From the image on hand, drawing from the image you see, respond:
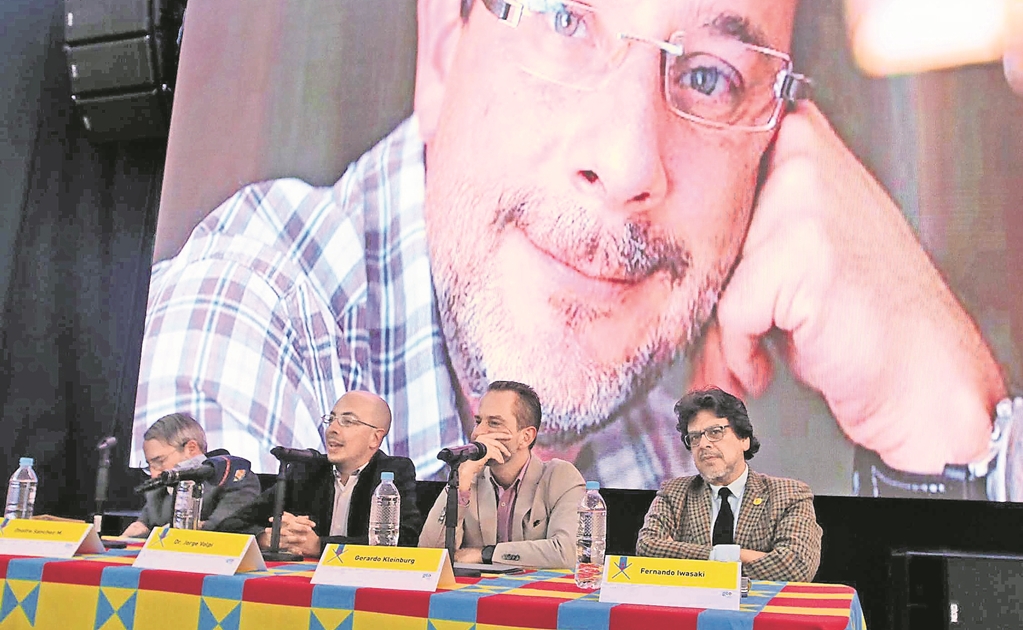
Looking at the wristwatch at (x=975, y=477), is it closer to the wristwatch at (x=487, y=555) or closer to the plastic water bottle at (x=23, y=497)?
the wristwatch at (x=487, y=555)

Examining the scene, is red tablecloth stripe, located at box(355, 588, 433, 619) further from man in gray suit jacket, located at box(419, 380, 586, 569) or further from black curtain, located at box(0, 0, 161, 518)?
black curtain, located at box(0, 0, 161, 518)

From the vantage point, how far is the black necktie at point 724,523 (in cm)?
207

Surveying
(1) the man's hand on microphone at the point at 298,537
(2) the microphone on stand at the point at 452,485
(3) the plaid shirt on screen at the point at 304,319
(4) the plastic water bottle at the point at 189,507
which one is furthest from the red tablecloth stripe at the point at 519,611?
(3) the plaid shirt on screen at the point at 304,319

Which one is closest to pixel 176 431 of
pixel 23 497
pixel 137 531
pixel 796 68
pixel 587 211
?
pixel 137 531

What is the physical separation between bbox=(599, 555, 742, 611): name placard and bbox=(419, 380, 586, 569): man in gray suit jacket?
797mm

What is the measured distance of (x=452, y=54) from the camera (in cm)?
353

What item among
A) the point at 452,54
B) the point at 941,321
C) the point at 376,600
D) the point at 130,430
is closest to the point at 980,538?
the point at 941,321

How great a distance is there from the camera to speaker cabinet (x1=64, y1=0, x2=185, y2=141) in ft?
13.6

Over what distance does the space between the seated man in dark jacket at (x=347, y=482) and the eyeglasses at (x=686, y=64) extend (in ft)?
4.89

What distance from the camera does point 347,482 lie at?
238cm

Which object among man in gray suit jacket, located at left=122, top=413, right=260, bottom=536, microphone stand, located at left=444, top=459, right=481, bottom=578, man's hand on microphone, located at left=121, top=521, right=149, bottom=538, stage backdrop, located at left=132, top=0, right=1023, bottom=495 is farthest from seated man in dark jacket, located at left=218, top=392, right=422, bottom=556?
stage backdrop, located at left=132, top=0, right=1023, bottom=495

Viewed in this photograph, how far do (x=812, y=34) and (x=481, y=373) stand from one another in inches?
62.6

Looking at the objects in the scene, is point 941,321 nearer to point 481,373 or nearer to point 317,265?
point 481,373

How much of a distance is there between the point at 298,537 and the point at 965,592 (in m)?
1.81
